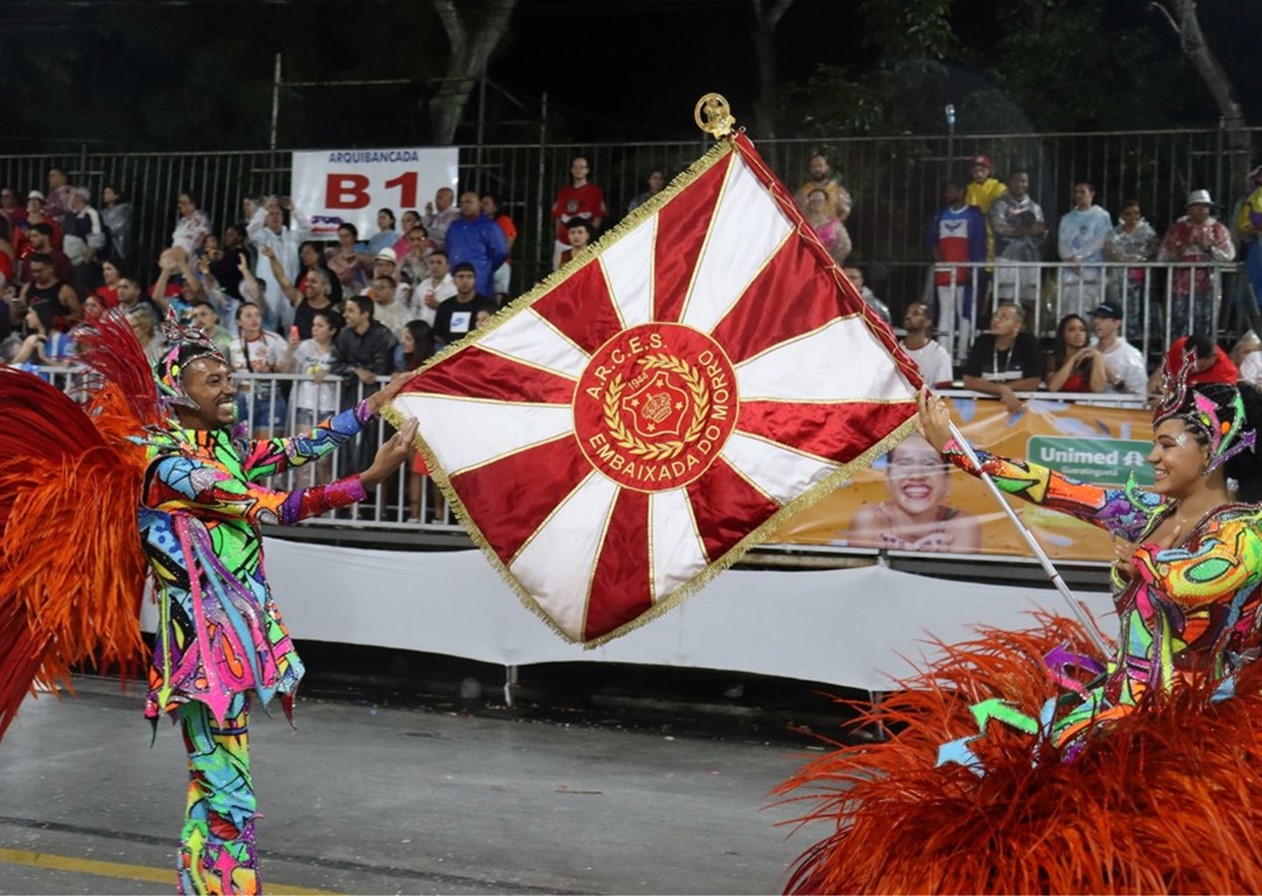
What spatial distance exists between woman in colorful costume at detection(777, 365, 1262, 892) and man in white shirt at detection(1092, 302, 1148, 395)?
5.48m

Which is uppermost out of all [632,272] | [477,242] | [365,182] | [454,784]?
[365,182]

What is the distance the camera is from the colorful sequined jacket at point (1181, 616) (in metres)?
3.81

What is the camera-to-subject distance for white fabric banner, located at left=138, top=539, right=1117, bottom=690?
836 cm

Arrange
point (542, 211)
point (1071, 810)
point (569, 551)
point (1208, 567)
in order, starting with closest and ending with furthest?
1. point (1071, 810)
2. point (1208, 567)
3. point (569, 551)
4. point (542, 211)

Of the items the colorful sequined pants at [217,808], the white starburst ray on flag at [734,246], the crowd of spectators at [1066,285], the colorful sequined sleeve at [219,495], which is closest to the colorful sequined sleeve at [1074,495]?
the white starburst ray on flag at [734,246]

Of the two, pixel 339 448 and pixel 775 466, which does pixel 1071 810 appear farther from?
pixel 339 448

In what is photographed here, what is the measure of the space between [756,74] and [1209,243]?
317 inches

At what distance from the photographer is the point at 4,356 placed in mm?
13125

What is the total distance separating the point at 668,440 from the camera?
216 inches

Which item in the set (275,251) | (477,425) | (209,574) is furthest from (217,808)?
(275,251)

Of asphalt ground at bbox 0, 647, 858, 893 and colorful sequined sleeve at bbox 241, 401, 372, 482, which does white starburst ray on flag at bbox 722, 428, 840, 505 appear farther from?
asphalt ground at bbox 0, 647, 858, 893

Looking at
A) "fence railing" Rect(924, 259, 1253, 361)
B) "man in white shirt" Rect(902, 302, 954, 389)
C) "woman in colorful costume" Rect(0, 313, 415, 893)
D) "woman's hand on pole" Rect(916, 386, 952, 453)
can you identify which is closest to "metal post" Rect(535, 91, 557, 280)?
"fence railing" Rect(924, 259, 1253, 361)

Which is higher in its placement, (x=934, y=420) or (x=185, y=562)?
(x=934, y=420)

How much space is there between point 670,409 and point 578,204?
8.10 metres
